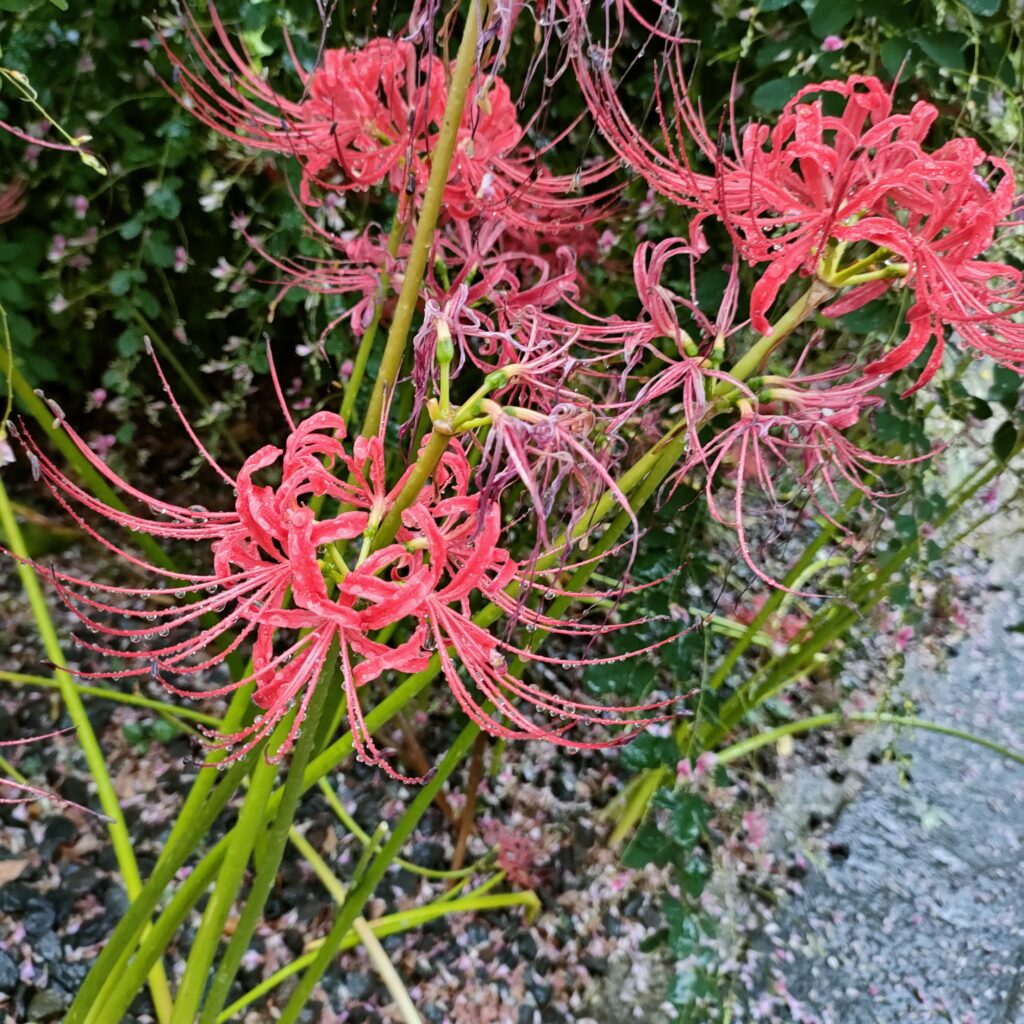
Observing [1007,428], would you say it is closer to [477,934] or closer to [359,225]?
[359,225]

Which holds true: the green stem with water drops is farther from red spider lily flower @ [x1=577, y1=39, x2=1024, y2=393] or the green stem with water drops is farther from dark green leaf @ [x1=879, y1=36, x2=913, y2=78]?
dark green leaf @ [x1=879, y1=36, x2=913, y2=78]

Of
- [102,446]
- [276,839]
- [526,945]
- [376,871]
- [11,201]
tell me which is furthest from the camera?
[102,446]

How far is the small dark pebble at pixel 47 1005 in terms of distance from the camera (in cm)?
107

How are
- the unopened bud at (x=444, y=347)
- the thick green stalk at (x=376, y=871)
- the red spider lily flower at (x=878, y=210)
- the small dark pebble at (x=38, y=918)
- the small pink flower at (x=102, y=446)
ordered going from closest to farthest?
the unopened bud at (x=444, y=347) < the red spider lily flower at (x=878, y=210) < the thick green stalk at (x=376, y=871) < the small dark pebble at (x=38, y=918) < the small pink flower at (x=102, y=446)

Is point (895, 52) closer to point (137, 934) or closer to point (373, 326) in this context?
point (373, 326)

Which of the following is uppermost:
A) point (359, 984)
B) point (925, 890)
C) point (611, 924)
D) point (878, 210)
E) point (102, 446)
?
point (878, 210)

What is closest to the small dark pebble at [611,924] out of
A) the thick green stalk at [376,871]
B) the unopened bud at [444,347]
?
the thick green stalk at [376,871]

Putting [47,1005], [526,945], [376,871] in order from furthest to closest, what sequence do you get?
[526,945] → [47,1005] → [376,871]

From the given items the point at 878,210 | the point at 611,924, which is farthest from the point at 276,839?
the point at 611,924

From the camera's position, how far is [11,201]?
1.18m

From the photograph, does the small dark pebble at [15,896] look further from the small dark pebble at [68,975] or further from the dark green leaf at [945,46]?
the dark green leaf at [945,46]

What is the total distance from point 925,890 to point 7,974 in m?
1.47

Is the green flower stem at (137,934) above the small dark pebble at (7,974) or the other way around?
above

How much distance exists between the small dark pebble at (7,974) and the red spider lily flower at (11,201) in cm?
98
